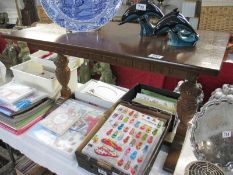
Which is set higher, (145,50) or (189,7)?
(145,50)

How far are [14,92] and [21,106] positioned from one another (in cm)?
12

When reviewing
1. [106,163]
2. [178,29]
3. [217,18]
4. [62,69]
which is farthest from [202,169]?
[217,18]

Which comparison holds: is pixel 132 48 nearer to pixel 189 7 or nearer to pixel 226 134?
pixel 226 134

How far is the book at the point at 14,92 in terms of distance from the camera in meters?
0.99

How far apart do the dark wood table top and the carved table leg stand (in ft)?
0.29

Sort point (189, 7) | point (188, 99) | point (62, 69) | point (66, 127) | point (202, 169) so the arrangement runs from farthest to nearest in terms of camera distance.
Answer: point (189, 7)
point (62, 69)
point (66, 127)
point (188, 99)
point (202, 169)

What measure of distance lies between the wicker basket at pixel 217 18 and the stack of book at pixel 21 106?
2750 mm

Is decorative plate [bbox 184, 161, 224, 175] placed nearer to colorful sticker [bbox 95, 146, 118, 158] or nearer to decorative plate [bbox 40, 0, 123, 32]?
colorful sticker [bbox 95, 146, 118, 158]

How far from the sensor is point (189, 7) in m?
3.24

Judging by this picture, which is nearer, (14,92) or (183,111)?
(183,111)

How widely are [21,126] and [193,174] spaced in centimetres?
68

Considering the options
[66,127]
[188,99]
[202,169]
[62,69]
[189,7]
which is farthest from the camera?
[189,7]

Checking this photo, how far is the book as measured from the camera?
3.24 feet

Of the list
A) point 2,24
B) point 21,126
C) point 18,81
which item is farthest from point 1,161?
point 2,24
